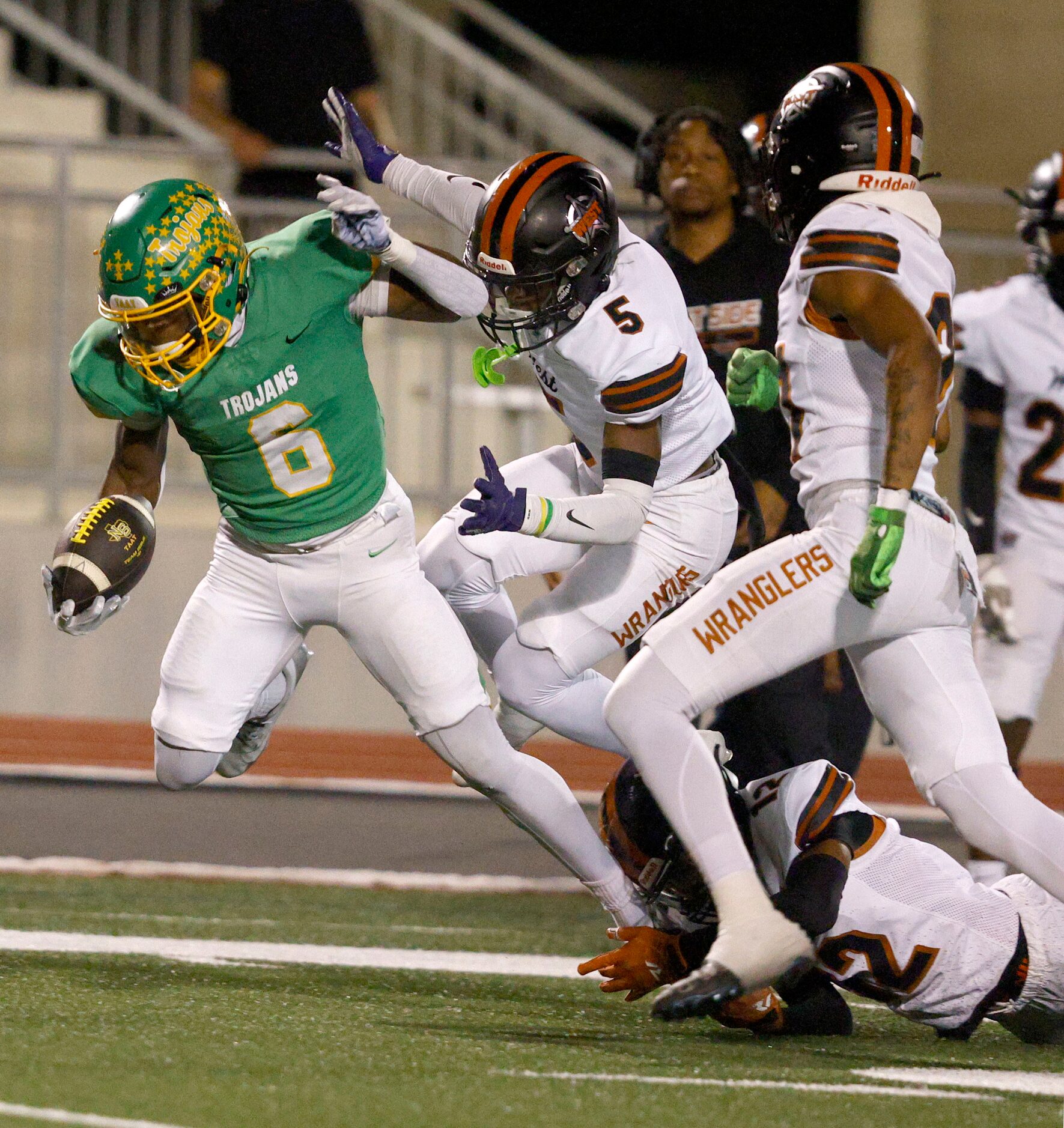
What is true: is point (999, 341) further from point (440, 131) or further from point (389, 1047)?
point (440, 131)

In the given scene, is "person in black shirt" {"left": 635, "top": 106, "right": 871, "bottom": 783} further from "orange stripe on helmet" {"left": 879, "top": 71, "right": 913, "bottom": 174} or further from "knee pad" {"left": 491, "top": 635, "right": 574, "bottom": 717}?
"orange stripe on helmet" {"left": 879, "top": 71, "right": 913, "bottom": 174}

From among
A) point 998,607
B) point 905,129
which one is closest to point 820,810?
point 905,129

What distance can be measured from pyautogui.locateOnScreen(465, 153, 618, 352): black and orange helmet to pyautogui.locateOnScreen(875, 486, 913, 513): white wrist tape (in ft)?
2.88

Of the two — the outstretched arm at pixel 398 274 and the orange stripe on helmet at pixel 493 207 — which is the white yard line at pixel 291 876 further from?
the orange stripe on helmet at pixel 493 207

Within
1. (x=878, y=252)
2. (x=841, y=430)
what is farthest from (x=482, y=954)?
(x=878, y=252)

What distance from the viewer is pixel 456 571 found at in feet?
14.3

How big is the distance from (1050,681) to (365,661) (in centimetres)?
400

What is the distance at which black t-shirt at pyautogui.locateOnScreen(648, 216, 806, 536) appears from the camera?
507cm

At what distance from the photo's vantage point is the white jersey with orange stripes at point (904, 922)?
3570 millimetres

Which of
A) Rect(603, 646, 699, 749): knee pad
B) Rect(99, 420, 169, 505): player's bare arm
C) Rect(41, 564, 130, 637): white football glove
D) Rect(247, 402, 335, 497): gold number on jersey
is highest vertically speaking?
Rect(247, 402, 335, 497): gold number on jersey

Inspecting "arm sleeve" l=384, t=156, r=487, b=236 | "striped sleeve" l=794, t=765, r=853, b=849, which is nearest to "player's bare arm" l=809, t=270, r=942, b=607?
"striped sleeve" l=794, t=765, r=853, b=849

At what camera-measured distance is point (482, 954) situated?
454cm

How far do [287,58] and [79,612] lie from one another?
14.4ft

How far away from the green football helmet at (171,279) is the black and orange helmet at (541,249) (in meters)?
0.50
